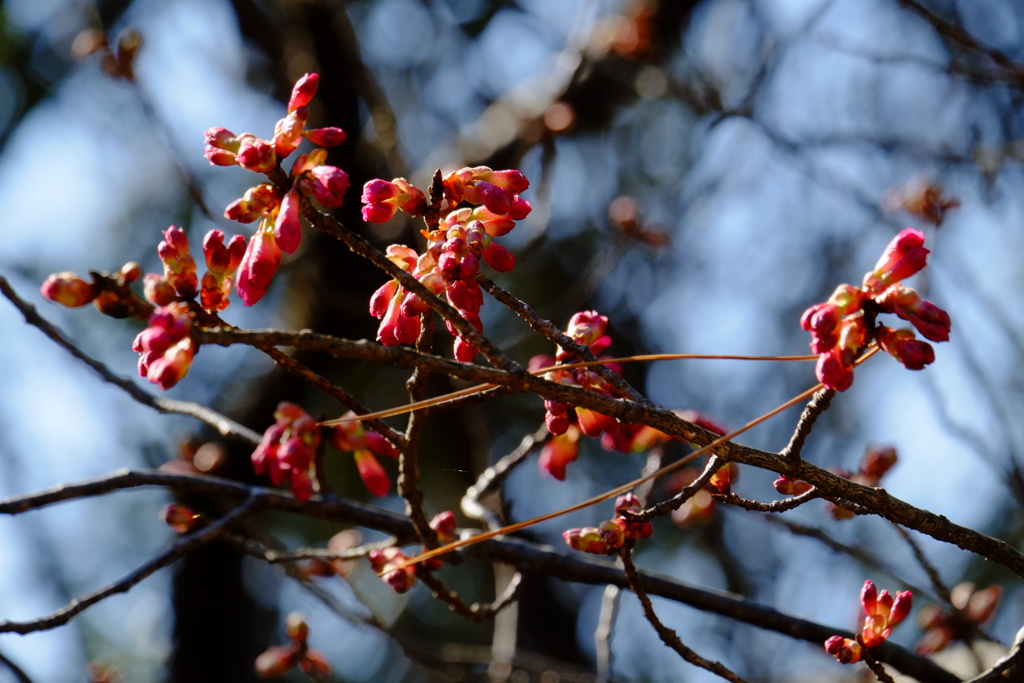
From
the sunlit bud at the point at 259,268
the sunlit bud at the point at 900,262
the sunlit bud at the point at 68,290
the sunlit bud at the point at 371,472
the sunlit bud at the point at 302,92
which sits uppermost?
the sunlit bud at the point at 302,92

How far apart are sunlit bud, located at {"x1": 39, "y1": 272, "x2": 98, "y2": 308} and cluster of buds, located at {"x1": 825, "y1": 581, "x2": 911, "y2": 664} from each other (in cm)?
105

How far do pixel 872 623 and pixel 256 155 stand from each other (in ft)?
3.38

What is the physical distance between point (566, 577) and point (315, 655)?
0.80 metres

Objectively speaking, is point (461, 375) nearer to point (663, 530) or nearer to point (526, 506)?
point (526, 506)

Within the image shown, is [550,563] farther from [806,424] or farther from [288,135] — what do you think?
[288,135]

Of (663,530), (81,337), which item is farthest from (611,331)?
(81,337)

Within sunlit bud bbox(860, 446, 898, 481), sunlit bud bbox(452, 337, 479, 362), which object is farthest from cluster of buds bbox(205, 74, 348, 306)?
sunlit bud bbox(860, 446, 898, 481)

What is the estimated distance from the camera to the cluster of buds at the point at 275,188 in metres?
0.97

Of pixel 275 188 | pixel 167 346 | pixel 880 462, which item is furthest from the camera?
pixel 880 462

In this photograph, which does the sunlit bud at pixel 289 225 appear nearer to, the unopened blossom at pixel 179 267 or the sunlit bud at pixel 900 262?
the unopened blossom at pixel 179 267

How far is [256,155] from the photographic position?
0.98 metres

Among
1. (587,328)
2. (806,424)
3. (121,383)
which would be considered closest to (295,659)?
(121,383)

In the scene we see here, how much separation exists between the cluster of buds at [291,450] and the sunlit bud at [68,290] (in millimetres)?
259

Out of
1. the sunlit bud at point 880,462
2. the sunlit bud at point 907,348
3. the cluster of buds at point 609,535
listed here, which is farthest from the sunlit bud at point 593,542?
the sunlit bud at point 880,462
